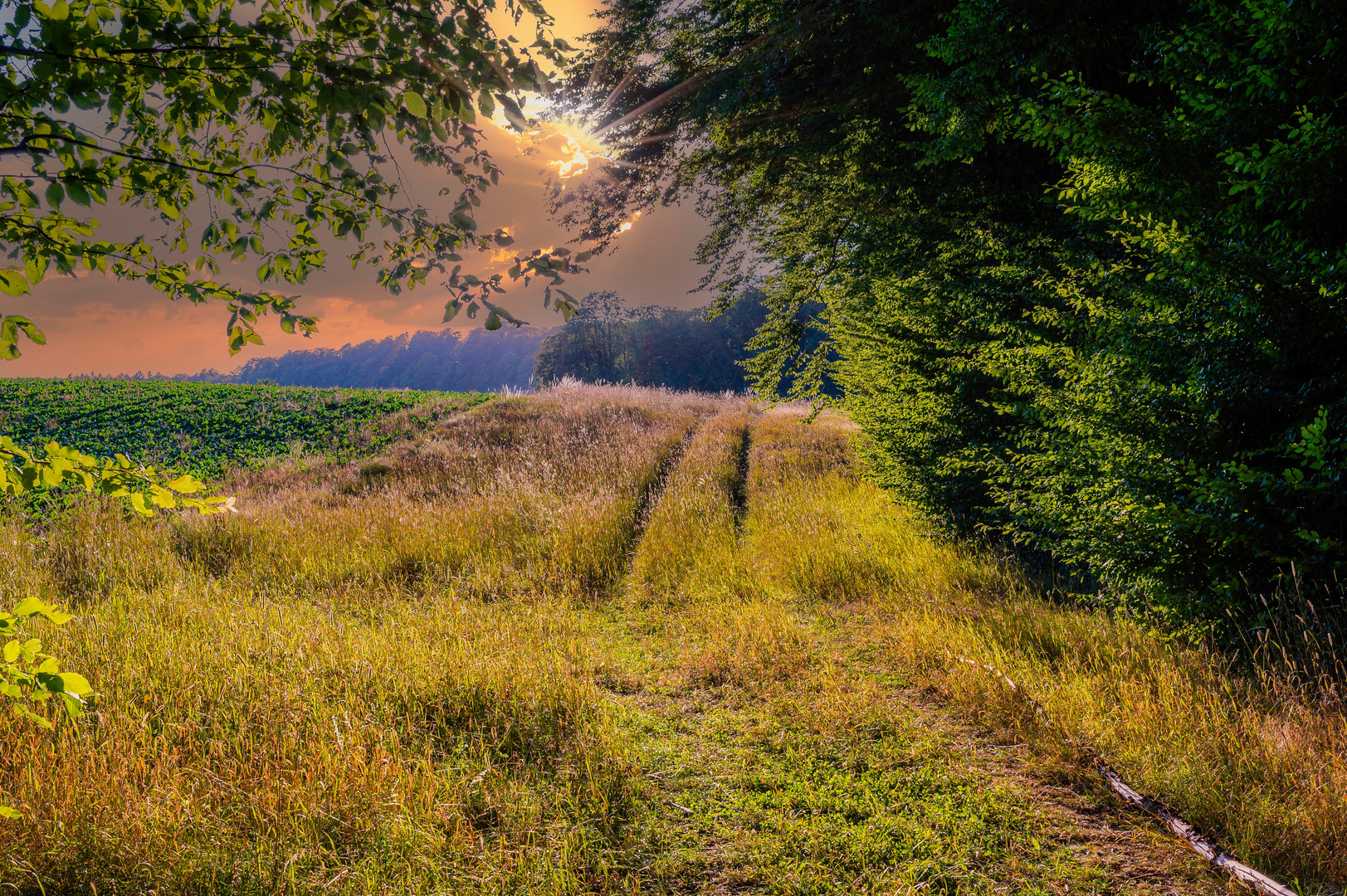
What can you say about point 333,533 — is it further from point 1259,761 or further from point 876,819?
point 1259,761

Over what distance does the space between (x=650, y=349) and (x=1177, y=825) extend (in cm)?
7939

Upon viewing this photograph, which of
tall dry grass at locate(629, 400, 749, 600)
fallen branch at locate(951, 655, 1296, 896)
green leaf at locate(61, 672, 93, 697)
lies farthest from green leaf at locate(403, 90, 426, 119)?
tall dry grass at locate(629, 400, 749, 600)

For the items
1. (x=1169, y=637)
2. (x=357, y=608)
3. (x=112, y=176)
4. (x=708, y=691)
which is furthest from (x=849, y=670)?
(x=112, y=176)

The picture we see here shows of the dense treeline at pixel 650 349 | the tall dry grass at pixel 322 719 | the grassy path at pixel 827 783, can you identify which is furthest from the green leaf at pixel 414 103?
the dense treeline at pixel 650 349

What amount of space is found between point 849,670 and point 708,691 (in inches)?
46.0

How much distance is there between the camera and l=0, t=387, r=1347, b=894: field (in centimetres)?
239

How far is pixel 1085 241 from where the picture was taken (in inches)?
207

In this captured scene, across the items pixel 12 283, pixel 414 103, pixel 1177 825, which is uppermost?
pixel 414 103

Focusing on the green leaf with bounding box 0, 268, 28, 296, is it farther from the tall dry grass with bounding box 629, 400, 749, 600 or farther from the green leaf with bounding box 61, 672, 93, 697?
the tall dry grass with bounding box 629, 400, 749, 600

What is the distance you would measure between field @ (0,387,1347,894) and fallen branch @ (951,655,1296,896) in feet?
0.22

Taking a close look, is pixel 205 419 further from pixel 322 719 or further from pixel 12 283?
pixel 12 283

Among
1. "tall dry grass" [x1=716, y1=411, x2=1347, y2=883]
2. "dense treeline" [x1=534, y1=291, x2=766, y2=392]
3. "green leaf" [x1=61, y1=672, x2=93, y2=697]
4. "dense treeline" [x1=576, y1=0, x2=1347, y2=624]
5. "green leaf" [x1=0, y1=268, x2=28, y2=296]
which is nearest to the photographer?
"green leaf" [x1=61, y1=672, x2=93, y2=697]

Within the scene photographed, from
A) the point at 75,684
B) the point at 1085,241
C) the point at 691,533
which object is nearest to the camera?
the point at 75,684

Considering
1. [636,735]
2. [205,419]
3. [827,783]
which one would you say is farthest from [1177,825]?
[205,419]
